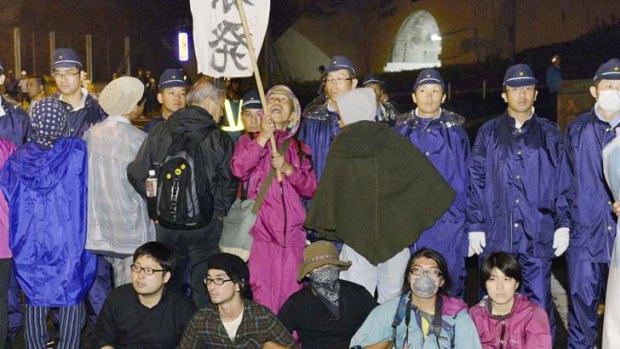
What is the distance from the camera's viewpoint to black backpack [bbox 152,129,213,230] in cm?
588

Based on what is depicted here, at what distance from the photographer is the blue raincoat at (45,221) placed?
6031 millimetres

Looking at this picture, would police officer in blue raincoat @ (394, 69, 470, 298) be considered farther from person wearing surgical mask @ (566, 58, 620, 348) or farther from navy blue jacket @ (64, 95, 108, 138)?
navy blue jacket @ (64, 95, 108, 138)

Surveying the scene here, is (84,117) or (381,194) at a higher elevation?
(84,117)

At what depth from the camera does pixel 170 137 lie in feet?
19.7

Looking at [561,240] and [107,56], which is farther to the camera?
[107,56]

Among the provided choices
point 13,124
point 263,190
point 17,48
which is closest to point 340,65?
point 263,190

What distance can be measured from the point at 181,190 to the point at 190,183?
78mm

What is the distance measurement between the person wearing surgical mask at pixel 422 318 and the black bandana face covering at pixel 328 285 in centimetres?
28

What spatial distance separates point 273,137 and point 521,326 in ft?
6.77

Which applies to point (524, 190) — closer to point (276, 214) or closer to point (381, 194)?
point (381, 194)

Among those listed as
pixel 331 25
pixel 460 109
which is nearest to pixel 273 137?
pixel 460 109

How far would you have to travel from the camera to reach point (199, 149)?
601 centimetres

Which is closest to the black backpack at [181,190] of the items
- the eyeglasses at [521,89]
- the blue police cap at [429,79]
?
the blue police cap at [429,79]

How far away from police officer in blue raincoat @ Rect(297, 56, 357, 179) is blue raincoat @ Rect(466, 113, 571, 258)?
3.85 feet
